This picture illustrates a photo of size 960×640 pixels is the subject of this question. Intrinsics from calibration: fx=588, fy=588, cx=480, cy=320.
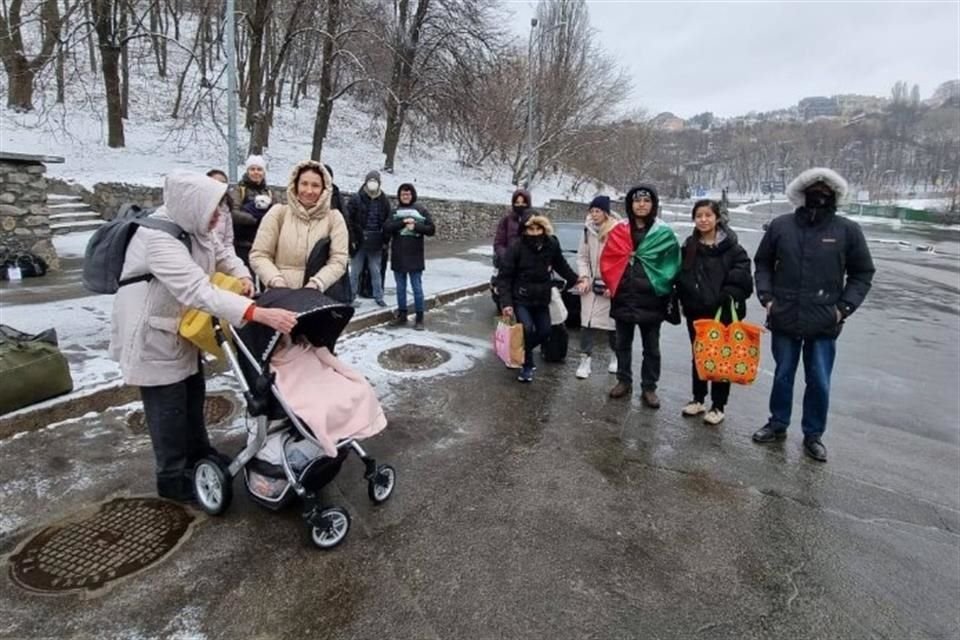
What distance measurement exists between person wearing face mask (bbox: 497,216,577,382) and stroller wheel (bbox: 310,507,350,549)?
307cm

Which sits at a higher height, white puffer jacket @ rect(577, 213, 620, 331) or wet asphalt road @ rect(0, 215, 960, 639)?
white puffer jacket @ rect(577, 213, 620, 331)

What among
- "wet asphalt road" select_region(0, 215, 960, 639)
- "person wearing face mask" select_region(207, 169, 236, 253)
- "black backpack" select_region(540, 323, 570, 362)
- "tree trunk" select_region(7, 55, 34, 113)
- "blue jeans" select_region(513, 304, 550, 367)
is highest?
"tree trunk" select_region(7, 55, 34, 113)

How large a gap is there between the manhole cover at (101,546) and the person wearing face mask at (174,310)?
7.0 inches

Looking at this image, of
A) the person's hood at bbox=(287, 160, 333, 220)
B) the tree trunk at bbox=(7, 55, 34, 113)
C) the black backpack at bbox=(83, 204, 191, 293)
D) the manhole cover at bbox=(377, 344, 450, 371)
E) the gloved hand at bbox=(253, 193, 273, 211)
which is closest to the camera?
the black backpack at bbox=(83, 204, 191, 293)

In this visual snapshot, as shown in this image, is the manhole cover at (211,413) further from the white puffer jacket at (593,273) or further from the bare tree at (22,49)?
the bare tree at (22,49)

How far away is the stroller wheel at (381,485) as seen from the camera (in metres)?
3.38

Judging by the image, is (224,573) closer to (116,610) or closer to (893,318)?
(116,610)

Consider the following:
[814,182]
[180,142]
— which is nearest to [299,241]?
[814,182]

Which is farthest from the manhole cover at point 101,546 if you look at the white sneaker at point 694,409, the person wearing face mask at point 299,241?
the white sneaker at point 694,409

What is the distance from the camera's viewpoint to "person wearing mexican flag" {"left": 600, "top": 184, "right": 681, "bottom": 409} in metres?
5.01

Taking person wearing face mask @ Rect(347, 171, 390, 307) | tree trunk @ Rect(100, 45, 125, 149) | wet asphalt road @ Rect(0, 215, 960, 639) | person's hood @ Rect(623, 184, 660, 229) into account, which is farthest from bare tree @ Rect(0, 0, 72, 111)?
person's hood @ Rect(623, 184, 660, 229)

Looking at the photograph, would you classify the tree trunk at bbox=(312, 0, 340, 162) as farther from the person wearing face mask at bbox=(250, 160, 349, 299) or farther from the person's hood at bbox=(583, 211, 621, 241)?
the person wearing face mask at bbox=(250, 160, 349, 299)

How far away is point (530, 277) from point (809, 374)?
8.13 feet

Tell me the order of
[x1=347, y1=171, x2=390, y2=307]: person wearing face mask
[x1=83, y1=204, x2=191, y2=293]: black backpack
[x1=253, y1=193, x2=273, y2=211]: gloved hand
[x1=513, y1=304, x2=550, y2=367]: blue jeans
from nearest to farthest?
[x1=83, y1=204, x2=191, y2=293]: black backpack, [x1=513, y1=304, x2=550, y2=367]: blue jeans, [x1=253, y1=193, x2=273, y2=211]: gloved hand, [x1=347, y1=171, x2=390, y2=307]: person wearing face mask
